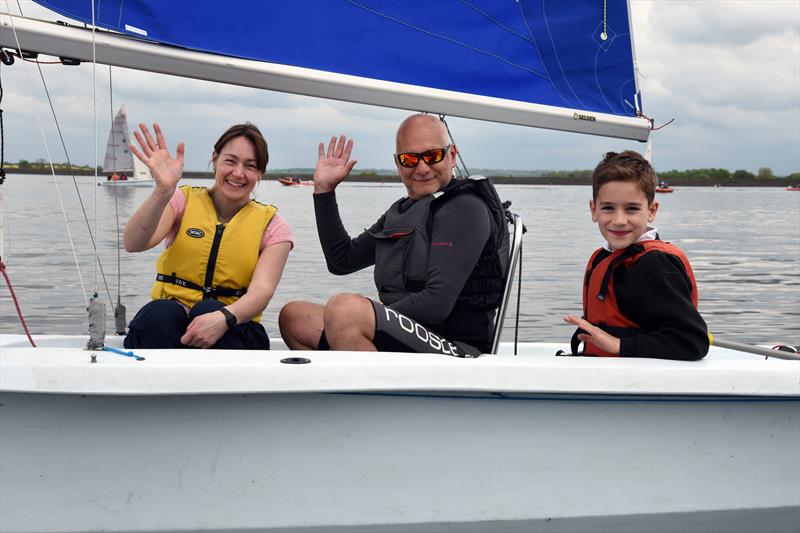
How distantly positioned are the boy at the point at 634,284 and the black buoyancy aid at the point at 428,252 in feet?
1.04

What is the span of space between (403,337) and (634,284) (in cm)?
74

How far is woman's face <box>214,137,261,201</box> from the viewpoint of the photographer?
3.10 metres

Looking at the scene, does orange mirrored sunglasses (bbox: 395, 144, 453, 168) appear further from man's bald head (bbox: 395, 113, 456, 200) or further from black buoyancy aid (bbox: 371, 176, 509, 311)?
black buoyancy aid (bbox: 371, 176, 509, 311)

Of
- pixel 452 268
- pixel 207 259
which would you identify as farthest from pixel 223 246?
pixel 452 268

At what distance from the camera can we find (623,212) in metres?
2.89

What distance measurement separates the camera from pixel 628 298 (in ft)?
9.24

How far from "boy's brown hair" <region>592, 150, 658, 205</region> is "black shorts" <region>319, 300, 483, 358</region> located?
710mm

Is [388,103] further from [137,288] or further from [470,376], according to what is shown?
[137,288]

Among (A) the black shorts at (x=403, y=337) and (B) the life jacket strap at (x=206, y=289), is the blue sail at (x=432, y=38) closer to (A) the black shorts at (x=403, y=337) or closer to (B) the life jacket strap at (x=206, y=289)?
(B) the life jacket strap at (x=206, y=289)

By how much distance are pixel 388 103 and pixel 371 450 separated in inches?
51.9

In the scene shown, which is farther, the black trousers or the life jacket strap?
the life jacket strap

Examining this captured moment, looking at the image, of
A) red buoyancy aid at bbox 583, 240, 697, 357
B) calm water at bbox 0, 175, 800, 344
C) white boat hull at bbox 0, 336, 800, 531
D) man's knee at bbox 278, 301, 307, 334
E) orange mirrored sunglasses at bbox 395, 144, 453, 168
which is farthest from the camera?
calm water at bbox 0, 175, 800, 344

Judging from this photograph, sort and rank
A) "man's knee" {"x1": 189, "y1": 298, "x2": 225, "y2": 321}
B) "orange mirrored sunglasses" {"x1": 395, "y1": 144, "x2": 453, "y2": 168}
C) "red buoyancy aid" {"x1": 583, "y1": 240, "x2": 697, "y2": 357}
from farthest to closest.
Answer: "orange mirrored sunglasses" {"x1": 395, "y1": 144, "x2": 453, "y2": 168}, "man's knee" {"x1": 189, "y1": 298, "x2": 225, "y2": 321}, "red buoyancy aid" {"x1": 583, "y1": 240, "x2": 697, "y2": 357}

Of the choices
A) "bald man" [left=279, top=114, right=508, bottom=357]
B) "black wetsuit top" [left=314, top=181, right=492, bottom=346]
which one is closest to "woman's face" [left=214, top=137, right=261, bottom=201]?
"bald man" [left=279, top=114, right=508, bottom=357]
